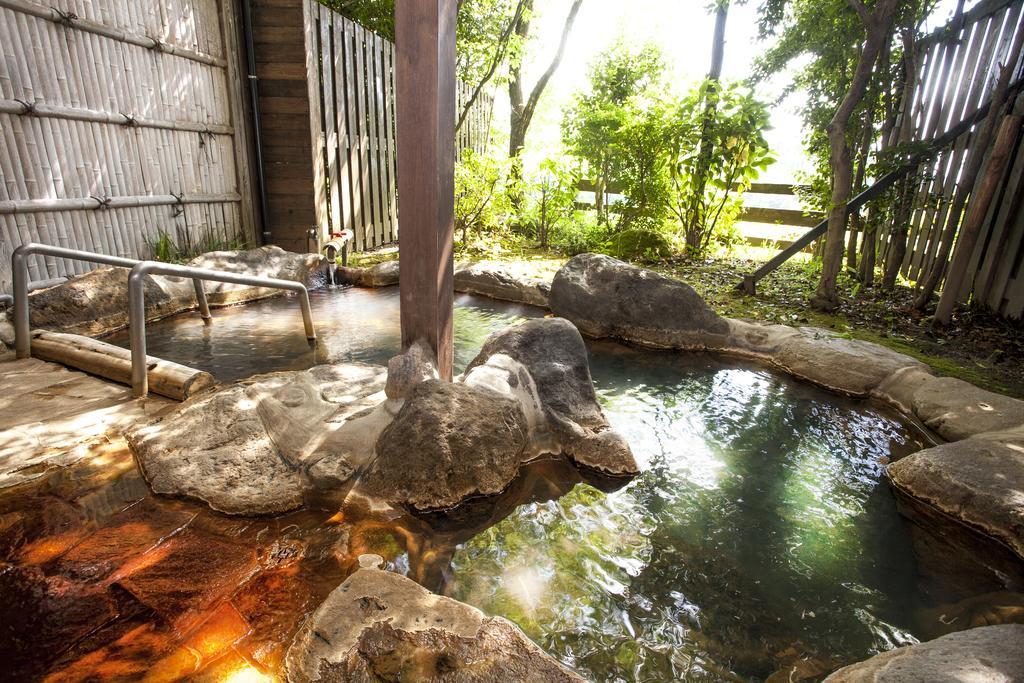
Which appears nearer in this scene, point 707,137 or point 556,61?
point 707,137

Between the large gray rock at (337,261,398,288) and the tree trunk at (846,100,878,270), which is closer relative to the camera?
the tree trunk at (846,100,878,270)

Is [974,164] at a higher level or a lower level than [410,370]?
higher

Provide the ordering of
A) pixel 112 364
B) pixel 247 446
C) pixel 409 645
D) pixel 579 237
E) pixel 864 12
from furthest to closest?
pixel 579 237, pixel 864 12, pixel 112 364, pixel 247 446, pixel 409 645

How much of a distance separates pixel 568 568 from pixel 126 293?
441cm

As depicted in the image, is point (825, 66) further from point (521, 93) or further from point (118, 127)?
point (118, 127)

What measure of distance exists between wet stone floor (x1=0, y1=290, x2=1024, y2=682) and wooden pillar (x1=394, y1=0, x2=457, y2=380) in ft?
3.51

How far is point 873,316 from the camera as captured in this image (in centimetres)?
490

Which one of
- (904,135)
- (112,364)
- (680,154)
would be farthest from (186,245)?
(904,135)

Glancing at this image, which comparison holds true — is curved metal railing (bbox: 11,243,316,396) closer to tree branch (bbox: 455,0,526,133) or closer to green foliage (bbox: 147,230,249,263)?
green foliage (bbox: 147,230,249,263)

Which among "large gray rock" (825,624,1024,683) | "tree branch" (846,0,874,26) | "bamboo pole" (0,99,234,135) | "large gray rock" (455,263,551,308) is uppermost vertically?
"tree branch" (846,0,874,26)

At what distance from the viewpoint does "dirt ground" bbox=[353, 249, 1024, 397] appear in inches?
150

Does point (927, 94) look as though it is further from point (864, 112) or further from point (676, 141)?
point (676, 141)

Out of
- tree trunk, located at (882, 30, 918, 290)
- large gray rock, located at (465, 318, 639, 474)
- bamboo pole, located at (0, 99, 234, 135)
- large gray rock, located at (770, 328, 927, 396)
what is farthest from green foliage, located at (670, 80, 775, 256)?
bamboo pole, located at (0, 99, 234, 135)

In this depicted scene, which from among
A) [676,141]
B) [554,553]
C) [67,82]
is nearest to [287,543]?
[554,553]
